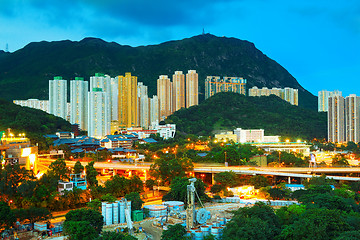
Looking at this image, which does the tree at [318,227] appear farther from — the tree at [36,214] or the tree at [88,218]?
the tree at [36,214]

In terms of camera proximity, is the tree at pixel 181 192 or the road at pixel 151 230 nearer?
the road at pixel 151 230

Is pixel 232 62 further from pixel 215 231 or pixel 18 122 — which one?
pixel 215 231

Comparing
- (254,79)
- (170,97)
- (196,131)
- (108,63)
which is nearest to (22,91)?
(108,63)

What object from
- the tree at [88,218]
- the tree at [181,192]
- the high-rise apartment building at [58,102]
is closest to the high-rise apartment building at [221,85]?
the high-rise apartment building at [58,102]

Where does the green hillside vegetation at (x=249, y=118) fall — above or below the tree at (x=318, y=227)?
above

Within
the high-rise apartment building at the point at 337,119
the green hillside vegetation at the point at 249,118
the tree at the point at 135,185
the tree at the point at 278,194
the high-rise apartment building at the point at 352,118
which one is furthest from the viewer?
the green hillside vegetation at the point at 249,118

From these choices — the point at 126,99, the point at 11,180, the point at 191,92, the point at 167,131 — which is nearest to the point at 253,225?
Answer: the point at 11,180
